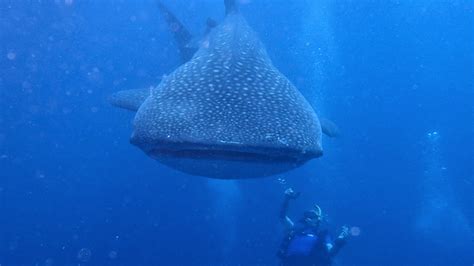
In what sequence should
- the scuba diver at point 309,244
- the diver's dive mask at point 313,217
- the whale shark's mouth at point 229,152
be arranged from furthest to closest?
the diver's dive mask at point 313,217 → the scuba diver at point 309,244 → the whale shark's mouth at point 229,152

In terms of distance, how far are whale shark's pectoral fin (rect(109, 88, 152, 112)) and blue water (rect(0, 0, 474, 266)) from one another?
19.3 metres

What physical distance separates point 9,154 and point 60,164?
4.99 metres

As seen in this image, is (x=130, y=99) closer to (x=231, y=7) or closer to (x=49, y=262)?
(x=231, y=7)

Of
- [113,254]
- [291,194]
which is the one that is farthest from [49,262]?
[291,194]

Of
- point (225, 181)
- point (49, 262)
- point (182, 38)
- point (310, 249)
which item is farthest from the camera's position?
point (225, 181)

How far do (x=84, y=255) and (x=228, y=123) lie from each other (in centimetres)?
2746

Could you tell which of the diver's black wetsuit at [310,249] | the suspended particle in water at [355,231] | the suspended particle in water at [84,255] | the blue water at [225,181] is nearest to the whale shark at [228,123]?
the diver's black wetsuit at [310,249]

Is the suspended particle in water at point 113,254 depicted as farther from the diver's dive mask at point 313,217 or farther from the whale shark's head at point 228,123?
the whale shark's head at point 228,123

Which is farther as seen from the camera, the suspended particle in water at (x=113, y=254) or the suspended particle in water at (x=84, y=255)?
the suspended particle in water at (x=84, y=255)

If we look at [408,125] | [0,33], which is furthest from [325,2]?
[0,33]

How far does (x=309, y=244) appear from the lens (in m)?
9.90

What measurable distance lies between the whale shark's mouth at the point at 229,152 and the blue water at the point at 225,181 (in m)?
21.4

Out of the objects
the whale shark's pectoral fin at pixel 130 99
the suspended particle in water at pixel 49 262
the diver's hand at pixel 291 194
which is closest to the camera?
the whale shark's pectoral fin at pixel 130 99

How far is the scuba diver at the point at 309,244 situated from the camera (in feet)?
32.4
